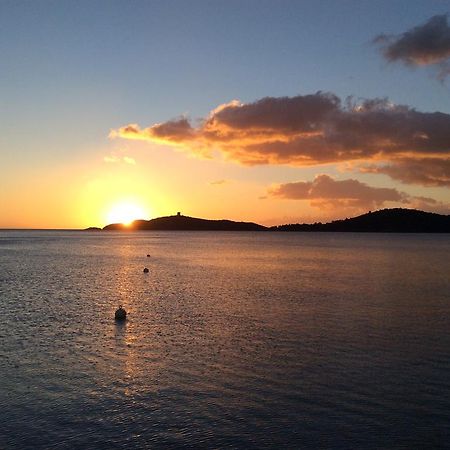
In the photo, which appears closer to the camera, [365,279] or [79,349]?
[79,349]

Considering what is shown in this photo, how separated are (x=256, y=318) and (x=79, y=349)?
14.4 meters

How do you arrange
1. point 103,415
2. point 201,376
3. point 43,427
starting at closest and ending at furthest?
point 43,427, point 103,415, point 201,376

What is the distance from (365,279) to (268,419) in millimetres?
50822

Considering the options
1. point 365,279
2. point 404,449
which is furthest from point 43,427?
point 365,279

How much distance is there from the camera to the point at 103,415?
17891mm

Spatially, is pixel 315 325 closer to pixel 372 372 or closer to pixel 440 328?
pixel 440 328

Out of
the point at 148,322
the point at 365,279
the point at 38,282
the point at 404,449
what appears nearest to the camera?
the point at 404,449

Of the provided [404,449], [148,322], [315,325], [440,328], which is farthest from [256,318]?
[404,449]

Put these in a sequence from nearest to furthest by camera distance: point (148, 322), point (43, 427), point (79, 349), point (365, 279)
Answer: point (43, 427) < point (79, 349) < point (148, 322) < point (365, 279)

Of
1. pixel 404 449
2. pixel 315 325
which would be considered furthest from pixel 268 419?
pixel 315 325

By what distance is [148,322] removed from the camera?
118ft

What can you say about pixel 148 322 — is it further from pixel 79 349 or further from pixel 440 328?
pixel 440 328

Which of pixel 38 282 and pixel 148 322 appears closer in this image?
pixel 148 322

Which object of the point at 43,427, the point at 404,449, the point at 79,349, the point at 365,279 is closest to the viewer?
the point at 404,449
